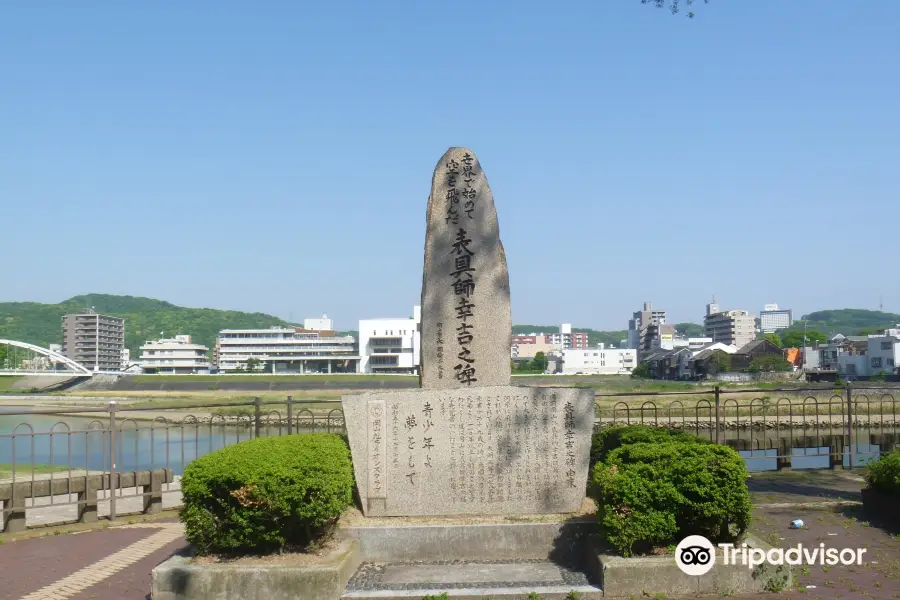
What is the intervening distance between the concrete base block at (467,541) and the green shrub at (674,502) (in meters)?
1.05

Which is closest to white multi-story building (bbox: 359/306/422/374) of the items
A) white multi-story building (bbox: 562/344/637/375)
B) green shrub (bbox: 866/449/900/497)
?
white multi-story building (bbox: 562/344/637/375)

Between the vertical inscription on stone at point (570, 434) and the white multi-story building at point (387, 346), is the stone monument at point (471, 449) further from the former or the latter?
the white multi-story building at point (387, 346)

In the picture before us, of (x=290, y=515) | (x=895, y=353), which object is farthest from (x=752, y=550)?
(x=895, y=353)

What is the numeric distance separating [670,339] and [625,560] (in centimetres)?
13976

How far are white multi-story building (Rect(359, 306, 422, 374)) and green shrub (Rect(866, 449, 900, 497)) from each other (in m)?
88.9

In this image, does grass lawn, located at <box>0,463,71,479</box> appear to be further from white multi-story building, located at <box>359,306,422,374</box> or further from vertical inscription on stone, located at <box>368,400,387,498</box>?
white multi-story building, located at <box>359,306,422,374</box>

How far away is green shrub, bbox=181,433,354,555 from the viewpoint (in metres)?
6.03

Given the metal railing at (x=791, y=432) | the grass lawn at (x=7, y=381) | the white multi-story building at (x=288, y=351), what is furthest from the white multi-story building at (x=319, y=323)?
the metal railing at (x=791, y=432)

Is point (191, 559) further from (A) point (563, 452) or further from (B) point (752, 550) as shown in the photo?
(B) point (752, 550)

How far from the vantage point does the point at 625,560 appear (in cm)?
605

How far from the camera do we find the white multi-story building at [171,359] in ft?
388

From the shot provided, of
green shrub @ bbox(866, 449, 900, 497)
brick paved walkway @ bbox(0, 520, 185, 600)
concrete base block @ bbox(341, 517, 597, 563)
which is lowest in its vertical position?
brick paved walkway @ bbox(0, 520, 185, 600)

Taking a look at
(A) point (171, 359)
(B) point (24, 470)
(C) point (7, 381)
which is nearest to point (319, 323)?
(A) point (171, 359)

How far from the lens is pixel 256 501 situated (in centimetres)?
602
